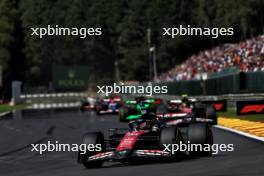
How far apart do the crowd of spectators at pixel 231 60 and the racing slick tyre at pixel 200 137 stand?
72.0 feet

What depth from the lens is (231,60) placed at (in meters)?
47.1

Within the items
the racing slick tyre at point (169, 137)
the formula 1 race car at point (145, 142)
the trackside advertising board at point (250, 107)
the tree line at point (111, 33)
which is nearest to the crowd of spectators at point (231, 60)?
the tree line at point (111, 33)

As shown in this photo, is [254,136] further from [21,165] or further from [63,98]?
[63,98]

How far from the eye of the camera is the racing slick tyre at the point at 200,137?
14742mm

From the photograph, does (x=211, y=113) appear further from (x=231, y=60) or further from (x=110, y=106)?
(x=231, y=60)

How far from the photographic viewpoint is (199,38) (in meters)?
82.8

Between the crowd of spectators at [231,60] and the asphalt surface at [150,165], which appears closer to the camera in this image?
the asphalt surface at [150,165]

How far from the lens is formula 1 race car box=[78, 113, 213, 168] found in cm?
1379

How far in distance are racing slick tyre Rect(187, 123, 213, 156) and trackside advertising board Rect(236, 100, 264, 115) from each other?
1064 centimetres

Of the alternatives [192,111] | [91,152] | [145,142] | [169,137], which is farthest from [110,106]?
[169,137]

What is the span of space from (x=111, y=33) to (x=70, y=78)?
8.26 m

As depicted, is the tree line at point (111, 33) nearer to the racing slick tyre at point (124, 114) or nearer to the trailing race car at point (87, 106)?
the trailing race car at point (87, 106)

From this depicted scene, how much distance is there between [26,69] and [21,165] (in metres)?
77.8

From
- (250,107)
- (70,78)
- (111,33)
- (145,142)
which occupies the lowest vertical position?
(145,142)
